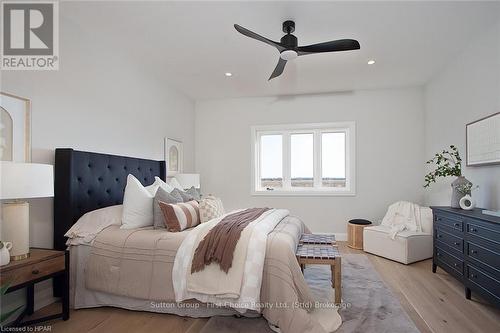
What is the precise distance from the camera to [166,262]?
2281 millimetres

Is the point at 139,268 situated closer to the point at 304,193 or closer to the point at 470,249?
the point at 470,249

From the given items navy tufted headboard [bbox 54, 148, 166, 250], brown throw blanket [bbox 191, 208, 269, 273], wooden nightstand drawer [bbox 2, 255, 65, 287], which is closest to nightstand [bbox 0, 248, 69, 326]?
wooden nightstand drawer [bbox 2, 255, 65, 287]

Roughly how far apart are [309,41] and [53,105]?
2725 millimetres

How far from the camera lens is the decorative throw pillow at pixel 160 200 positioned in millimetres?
2689

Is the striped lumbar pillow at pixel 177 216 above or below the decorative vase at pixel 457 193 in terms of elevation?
below

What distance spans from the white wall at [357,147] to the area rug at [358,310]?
1816 millimetres

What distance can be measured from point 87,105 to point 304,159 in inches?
146

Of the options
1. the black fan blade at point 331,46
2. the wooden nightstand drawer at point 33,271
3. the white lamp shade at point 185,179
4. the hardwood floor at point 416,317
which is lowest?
the hardwood floor at point 416,317

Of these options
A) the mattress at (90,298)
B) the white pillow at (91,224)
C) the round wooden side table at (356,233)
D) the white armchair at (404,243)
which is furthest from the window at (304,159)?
the mattress at (90,298)

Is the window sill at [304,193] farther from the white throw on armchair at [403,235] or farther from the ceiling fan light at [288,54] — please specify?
the ceiling fan light at [288,54]

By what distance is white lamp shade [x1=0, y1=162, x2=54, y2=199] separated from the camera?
1.71 m

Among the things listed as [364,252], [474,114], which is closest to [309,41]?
[474,114]

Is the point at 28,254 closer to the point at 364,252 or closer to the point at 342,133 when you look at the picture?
the point at 364,252

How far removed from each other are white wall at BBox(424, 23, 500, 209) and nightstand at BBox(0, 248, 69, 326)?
4.09m
